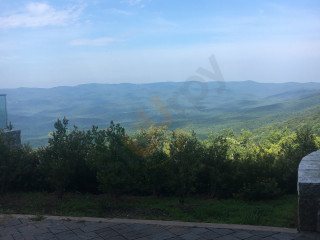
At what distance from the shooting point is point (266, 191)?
211 inches

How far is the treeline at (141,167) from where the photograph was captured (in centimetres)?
530

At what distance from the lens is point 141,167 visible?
558 cm

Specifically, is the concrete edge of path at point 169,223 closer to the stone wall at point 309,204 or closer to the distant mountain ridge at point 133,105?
the stone wall at point 309,204

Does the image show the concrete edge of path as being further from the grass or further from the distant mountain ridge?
the distant mountain ridge

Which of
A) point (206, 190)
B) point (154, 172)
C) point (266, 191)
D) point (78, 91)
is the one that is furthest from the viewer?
point (78, 91)

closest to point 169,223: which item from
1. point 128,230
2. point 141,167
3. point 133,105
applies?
point 128,230

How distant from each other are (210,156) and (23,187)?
384cm

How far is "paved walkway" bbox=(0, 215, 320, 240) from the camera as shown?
3.86m

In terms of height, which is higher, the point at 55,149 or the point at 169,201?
the point at 55,149

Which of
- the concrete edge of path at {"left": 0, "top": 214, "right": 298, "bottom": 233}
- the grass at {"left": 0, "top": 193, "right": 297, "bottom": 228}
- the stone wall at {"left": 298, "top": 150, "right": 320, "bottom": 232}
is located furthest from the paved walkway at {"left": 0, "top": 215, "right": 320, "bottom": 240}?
the grass at {"left": 0, "top": 193, "right": 297, "bottom": 228}

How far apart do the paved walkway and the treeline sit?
2.91 ft

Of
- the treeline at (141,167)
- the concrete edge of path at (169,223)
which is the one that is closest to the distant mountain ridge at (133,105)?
the treeline at (141,167)

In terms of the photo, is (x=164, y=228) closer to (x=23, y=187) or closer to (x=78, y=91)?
(x=23, y=187)

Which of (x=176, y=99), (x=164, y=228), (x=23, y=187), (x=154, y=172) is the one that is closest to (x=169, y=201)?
(x=154, y=172)
